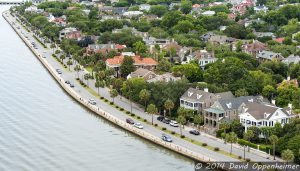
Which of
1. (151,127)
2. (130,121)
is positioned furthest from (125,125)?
(151,127)

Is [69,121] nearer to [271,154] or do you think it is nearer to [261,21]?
[271,154]

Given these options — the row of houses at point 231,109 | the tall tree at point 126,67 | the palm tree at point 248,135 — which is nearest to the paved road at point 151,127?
the palm tree at point 248,135

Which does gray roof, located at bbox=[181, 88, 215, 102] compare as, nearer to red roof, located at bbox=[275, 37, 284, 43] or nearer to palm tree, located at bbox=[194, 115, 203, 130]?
palm tree, located at bbox=[194, 115, 203, 130]

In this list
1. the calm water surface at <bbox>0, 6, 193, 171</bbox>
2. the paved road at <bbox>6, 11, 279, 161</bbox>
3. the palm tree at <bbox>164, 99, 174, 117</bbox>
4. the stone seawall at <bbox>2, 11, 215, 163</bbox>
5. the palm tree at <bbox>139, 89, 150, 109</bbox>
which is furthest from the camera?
the palm tree at <bbox>139, 89, 150, 109</bbox>

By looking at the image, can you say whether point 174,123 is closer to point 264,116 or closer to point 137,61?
point 264,116

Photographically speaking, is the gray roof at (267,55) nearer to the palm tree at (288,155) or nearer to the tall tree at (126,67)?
the tall tree at (126,67)

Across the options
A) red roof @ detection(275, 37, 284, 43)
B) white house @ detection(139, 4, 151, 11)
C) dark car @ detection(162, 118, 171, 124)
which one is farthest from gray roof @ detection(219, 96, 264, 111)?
white house @ detection(139, 4, 151, 11)
